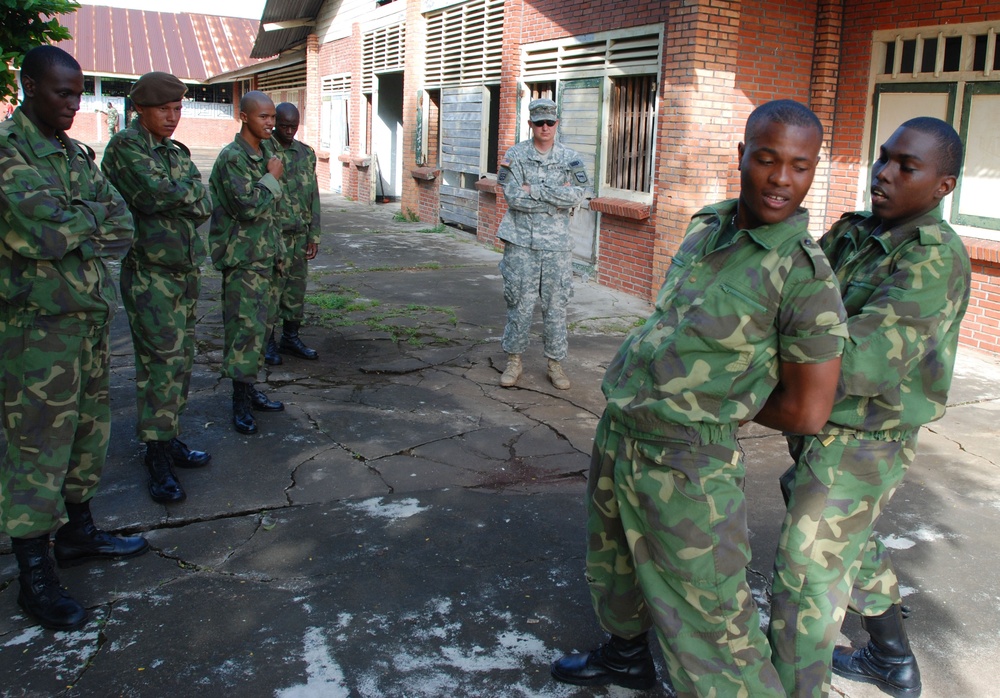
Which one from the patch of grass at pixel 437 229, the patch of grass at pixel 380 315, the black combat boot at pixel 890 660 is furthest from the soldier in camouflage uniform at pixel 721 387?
the patch of grass at pixel 437 229

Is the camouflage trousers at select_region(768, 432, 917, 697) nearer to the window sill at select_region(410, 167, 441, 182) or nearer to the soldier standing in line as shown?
the soldier standing in line

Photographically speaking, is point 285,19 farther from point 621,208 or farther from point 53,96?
point 53,96

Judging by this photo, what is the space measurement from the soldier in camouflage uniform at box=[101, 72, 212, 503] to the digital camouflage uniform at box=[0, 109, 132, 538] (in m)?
0.68

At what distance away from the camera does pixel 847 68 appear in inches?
315

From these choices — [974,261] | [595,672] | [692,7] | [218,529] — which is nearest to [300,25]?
[692,7]

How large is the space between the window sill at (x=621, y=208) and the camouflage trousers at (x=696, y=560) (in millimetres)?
6744

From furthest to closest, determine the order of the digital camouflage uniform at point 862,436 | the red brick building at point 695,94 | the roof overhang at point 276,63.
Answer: the roof overhang at point 276,63 → the red brick building at point 695,94 → the digital camouflage uniform at point 862,436

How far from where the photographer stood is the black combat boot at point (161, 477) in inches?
153

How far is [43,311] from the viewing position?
296 centimetres

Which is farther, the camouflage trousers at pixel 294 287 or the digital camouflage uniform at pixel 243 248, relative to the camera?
the camouflage trousers at pixel 294 287

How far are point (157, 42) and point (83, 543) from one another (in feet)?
127

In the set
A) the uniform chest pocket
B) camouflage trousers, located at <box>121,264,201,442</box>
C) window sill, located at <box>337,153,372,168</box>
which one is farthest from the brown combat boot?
window sill, located at <box>337,153,372,168</box>

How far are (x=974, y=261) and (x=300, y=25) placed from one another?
693 inches

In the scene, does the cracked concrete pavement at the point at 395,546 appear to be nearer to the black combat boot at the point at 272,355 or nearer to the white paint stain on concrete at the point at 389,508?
the white paint stain on concrete at the point at 389,508
